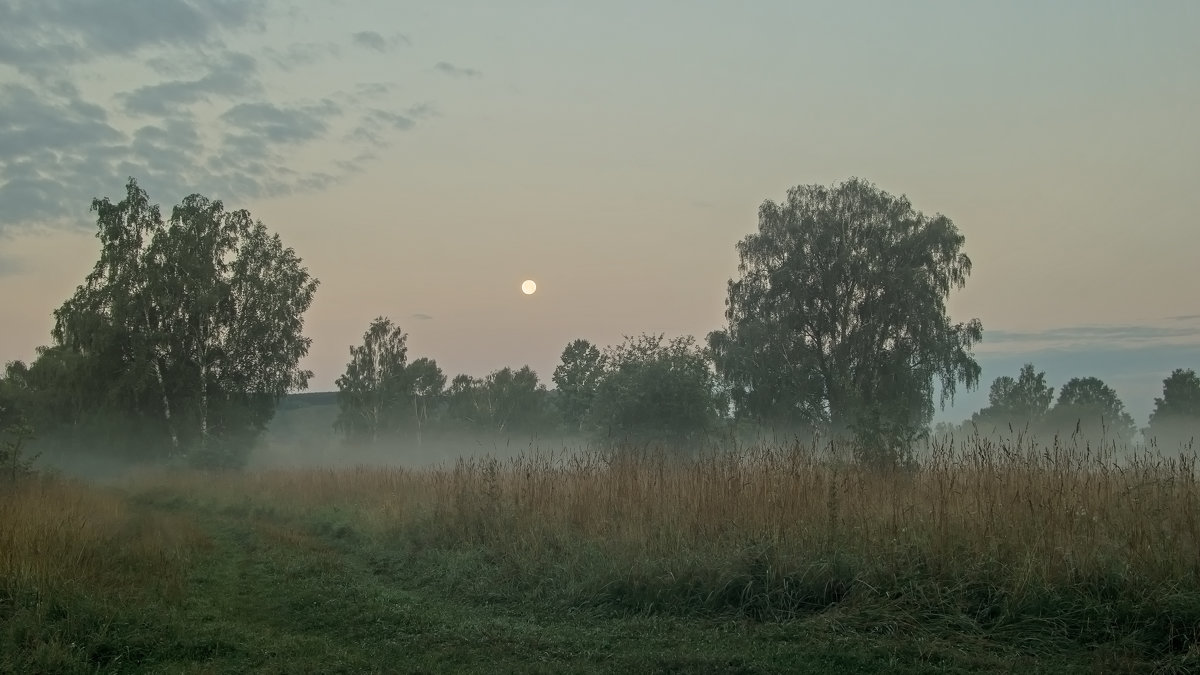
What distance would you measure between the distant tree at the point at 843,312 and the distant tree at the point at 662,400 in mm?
13310

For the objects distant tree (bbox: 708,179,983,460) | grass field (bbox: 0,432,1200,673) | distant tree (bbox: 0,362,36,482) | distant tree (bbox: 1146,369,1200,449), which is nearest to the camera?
grass field (bbox: 0,432,1200,673)

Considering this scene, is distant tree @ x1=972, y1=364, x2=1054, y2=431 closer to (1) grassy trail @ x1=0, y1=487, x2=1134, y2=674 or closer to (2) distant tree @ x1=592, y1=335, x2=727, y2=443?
(2) distant tree @ x1=592, y1=335, x2=727, y2=443

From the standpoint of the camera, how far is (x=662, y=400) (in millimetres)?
24109

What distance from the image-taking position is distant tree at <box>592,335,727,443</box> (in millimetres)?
24031

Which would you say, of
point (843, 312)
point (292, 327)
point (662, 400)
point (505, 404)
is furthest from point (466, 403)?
point (662, 400)

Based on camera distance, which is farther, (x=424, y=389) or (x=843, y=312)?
(x=424, y=389)

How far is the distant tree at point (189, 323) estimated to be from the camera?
37469mm

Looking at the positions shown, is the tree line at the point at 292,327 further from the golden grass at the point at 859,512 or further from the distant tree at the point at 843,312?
the golden grass at the point at 859,512

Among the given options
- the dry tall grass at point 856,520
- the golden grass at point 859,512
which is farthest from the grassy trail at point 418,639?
the golden grass at point 859,512

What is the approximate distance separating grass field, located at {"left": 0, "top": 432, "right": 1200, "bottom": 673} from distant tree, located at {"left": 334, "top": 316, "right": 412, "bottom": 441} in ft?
184

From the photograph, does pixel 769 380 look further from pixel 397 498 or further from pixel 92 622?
pixel 92 622

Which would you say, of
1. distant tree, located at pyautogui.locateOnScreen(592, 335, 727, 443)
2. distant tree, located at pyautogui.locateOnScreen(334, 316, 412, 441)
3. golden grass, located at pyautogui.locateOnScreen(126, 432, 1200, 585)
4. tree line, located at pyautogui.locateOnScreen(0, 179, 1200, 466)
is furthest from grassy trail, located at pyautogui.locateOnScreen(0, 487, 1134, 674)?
distant tree, located at pyautogui.locateOnScreen(334, 316, 412, 441)

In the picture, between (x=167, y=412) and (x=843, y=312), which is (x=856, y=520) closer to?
(x=843, y=312)

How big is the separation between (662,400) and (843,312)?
1700 cm
